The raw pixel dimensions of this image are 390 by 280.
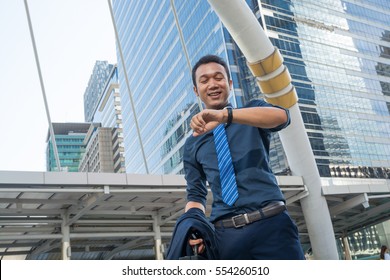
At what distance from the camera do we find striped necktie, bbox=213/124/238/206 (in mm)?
2037

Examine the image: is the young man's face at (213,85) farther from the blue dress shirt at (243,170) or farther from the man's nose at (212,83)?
the blue dress shirt at (243,170)

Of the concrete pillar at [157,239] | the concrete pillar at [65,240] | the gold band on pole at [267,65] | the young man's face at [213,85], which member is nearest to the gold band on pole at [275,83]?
the gold band on pole at [267,65]

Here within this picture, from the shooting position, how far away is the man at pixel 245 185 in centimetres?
191

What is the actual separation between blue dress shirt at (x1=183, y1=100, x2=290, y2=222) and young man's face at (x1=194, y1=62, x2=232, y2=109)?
14cm

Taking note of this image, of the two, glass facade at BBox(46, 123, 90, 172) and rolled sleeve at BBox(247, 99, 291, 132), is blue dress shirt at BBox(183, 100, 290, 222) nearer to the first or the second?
rolled sleeve at BBox(247, 99, 291, 132)

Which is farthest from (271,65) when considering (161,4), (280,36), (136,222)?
(161,4)

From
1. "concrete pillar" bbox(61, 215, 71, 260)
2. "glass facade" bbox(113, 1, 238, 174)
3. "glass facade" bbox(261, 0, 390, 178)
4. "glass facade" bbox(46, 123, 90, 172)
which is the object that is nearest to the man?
"concrete pillar" bbox(61, 215, 71, 260)

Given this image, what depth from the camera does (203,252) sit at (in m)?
1.92

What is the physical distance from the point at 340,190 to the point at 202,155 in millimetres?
13528

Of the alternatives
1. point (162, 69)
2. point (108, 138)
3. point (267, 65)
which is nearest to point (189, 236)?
point (267, 65)

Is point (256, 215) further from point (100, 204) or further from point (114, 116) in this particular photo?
point (114, 116)

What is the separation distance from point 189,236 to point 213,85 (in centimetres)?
76

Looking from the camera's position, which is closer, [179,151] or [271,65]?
[271,65]
